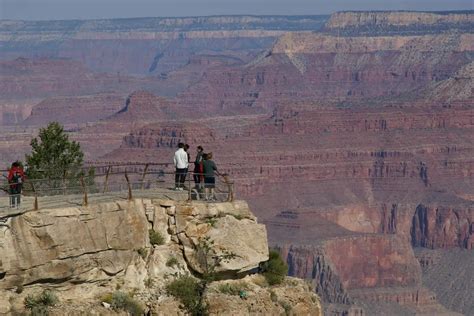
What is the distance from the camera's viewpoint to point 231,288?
22.3 metres

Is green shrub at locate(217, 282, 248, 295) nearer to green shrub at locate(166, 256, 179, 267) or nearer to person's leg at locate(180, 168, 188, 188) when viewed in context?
green shrub at locate(166, 256, 179, 267)

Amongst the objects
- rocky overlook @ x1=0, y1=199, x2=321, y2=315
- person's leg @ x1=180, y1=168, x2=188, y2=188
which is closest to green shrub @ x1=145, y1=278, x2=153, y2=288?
rocky overlook @ x1=0, y1=199, x2=321, y2=315

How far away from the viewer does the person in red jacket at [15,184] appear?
2216cm

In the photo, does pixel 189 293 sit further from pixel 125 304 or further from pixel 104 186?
pixel 104 186

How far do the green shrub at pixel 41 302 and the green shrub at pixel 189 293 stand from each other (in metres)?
1.68

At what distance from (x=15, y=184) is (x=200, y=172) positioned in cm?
313

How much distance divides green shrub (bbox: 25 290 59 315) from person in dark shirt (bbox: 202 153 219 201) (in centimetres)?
343

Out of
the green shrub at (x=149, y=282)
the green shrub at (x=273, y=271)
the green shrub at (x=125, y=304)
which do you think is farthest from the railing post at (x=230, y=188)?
the green shrub at (x=125, y=304)

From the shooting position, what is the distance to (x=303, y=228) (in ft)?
472

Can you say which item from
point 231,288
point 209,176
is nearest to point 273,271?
point 231,288

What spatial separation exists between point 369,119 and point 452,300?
55743 mm

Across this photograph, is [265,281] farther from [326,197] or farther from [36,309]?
[326,197]

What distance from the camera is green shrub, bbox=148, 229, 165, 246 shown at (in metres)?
22.4

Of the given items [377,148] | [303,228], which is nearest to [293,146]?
[377,148]
